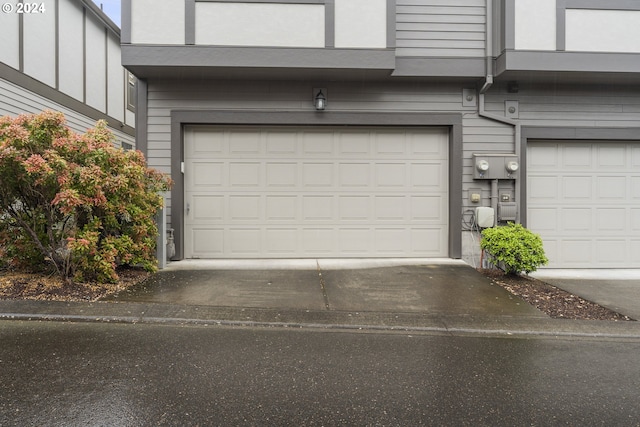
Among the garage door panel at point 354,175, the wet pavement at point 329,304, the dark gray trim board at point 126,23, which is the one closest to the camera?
the wet pavement at point 329,304

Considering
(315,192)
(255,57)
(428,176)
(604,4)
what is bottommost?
(315,192)

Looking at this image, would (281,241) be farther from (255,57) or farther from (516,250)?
(516,250)

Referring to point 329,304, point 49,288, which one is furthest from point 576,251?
point 49,288

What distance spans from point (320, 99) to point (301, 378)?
5137 mm

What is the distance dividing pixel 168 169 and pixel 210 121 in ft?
3.81

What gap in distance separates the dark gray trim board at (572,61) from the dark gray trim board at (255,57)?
2.11 m

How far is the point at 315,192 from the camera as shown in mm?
7172

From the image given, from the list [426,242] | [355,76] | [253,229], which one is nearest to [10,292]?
[253,229]

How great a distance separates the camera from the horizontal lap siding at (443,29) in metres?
6.80

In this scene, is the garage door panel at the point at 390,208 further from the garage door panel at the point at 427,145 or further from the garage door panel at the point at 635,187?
the garage door panel at the point at 635,187

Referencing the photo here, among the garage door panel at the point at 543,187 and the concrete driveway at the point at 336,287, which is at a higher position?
the garage door panel at the point at 543,187

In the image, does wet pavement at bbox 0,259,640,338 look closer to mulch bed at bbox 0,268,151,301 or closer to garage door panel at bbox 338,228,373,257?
mulch bed at bbox 0,268,151,301

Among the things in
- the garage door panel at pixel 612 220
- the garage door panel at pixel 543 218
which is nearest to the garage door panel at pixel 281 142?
the garage door panel at pixel 543 218

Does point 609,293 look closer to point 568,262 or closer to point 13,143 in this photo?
point 568,262
